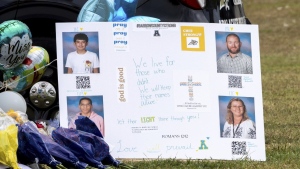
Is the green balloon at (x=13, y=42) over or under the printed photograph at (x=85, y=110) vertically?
over

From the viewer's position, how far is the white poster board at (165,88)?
235 inches

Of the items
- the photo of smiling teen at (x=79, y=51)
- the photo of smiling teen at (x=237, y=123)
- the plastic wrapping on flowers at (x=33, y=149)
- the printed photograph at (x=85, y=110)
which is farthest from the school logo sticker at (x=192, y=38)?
the plastic wrapping on flowers at (x=33, y=149)

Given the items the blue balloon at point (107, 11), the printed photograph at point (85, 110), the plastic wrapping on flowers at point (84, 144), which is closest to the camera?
the plastic wrapping on flowers at point (84, 144)

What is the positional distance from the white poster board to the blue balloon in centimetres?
14

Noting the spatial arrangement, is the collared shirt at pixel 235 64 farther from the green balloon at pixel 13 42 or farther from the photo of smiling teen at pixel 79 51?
the green balloon at pixel 13 42

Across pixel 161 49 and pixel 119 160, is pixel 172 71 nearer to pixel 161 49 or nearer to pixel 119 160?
pixel 161 49

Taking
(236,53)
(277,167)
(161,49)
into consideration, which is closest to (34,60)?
(161,49)

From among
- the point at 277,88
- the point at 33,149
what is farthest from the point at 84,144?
the point at 277,88

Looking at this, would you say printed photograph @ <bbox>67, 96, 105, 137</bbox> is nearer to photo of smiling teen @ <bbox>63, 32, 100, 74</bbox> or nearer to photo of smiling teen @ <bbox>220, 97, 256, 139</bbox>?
photo of smiling teen @ <bbox>63, 32, 100, 74</bbox>

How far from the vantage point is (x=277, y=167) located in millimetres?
5750

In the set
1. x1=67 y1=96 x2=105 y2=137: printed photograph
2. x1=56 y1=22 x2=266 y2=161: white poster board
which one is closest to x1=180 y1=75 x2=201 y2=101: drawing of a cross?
x1=56 y1=22 x2=266 y2=161: white poster board

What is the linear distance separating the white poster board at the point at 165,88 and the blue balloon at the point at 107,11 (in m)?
0.14

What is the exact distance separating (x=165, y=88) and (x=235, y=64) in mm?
437

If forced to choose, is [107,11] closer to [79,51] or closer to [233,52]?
[79,51]
